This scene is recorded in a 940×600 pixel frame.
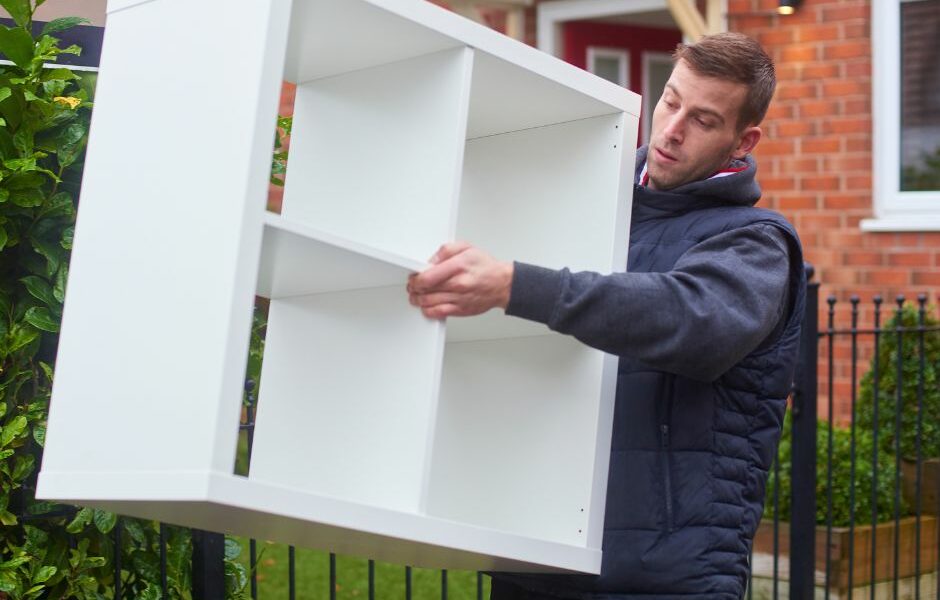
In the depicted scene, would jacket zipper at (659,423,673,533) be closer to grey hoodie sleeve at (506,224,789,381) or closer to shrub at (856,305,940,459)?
grey hoodie sleeve at (506,224,789,381)

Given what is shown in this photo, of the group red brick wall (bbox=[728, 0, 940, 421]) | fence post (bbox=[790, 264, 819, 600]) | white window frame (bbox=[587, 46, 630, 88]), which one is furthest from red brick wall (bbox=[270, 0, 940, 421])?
fence post (bbox=[790, 264, 819, 600])

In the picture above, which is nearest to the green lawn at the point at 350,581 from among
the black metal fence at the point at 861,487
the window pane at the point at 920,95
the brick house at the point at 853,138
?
the black metal fence at the point at 861,487

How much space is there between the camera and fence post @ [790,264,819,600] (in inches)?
155

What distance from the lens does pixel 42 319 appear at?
7.06ft

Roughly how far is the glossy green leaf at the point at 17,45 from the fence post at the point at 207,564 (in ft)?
3.12

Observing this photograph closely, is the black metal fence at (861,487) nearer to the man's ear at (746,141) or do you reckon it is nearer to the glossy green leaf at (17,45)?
the man's ear at (746,141)

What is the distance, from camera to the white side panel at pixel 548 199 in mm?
2057

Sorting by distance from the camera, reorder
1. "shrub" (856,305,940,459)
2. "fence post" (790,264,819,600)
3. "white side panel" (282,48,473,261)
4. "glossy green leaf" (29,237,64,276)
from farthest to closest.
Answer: "shrub" (856,305,940,459), "fence post" (790,264,819,600), "glossy green leaf" (29,237,64,276), "white side panel" (282,48,473,261)

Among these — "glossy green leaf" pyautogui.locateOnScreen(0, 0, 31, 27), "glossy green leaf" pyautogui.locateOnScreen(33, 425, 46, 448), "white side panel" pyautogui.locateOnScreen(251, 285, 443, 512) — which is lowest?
"glossy green leaf" pyautogui.locateOnScreen(33, 425, 46, 448)

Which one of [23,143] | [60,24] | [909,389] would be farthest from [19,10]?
[909,389]

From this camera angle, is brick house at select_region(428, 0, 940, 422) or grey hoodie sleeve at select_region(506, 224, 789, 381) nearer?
grey hoodie sleeve at select_region(506, 224, 789, 381)

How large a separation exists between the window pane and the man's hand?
15.7 feet

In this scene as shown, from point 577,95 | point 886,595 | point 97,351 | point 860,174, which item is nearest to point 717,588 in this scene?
point 577,95

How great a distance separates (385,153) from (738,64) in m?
0.61
